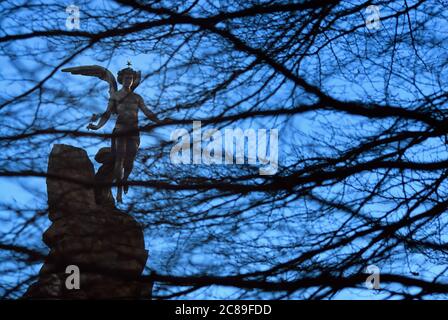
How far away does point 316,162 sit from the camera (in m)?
6.80

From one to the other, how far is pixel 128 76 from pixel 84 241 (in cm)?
128

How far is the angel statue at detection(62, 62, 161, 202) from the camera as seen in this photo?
23.0ft

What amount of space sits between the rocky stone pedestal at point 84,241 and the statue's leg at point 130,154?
24 cm

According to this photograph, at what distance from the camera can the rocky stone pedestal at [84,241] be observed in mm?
6625

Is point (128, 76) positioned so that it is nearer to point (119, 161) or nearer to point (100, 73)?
point (100, 73)

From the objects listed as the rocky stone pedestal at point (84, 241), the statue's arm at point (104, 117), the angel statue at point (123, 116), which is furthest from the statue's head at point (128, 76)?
the rocky stone pedestal at point (84, 241)

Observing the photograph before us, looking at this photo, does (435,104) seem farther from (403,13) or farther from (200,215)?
(200,215)

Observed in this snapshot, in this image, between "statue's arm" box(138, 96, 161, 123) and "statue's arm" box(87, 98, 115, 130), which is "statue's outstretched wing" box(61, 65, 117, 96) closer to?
"statue's arm" box(87, 98, 115, 130)

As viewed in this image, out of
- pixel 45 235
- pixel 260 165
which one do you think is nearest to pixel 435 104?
pixel 260 165

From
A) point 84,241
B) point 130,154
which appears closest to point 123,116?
point 130,154

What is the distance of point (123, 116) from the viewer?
23.2ft

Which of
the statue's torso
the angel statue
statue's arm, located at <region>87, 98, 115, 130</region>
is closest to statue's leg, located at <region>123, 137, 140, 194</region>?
the angel statue

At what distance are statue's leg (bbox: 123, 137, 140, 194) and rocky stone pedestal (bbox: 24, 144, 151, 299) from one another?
0.24m

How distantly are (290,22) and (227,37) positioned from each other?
48 cm
